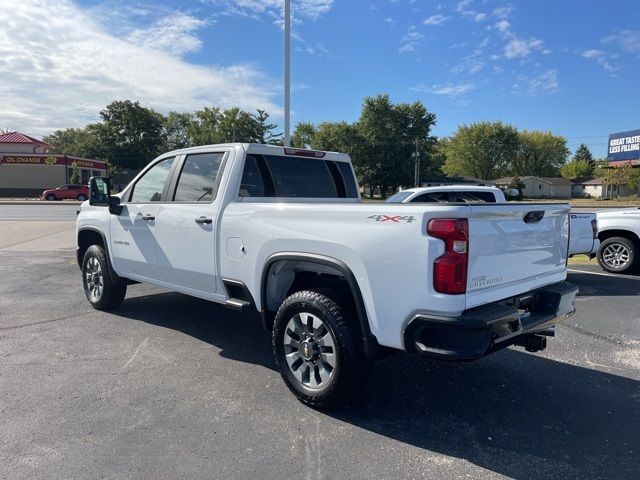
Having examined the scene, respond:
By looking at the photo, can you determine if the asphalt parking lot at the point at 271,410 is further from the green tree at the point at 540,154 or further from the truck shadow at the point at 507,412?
the green tree at the point at 540,154

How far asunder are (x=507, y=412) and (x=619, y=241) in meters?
7.01

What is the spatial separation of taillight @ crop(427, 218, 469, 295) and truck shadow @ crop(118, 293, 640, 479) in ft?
3.61

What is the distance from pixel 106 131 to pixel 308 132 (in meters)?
31.8

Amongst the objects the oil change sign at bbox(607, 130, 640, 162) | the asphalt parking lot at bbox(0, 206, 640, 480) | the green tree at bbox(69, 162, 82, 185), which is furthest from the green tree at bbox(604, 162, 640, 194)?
the green tree at bbox(69, 162, 82, 185)

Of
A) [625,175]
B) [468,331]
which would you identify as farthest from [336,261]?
[625,175]

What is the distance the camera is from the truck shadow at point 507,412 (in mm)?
2984

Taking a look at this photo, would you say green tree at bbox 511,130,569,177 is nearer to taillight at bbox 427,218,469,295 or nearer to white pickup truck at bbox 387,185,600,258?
white pickup truck at bbox 387,185,600,258

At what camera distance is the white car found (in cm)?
891

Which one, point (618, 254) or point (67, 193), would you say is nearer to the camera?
point (618, 254)

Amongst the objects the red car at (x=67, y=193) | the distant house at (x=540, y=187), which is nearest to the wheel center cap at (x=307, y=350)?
the red car at (x=67, y=193)

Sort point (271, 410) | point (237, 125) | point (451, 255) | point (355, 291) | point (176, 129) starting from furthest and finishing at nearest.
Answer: point (176, 129)
point (237, 125)
point (271, 410)
point (355, 291)
point (451, 255)

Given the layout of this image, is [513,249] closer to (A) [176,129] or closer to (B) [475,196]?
(B) [475,196]

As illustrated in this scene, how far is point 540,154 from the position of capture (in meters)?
97.6

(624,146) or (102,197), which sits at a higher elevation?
(624,146)
